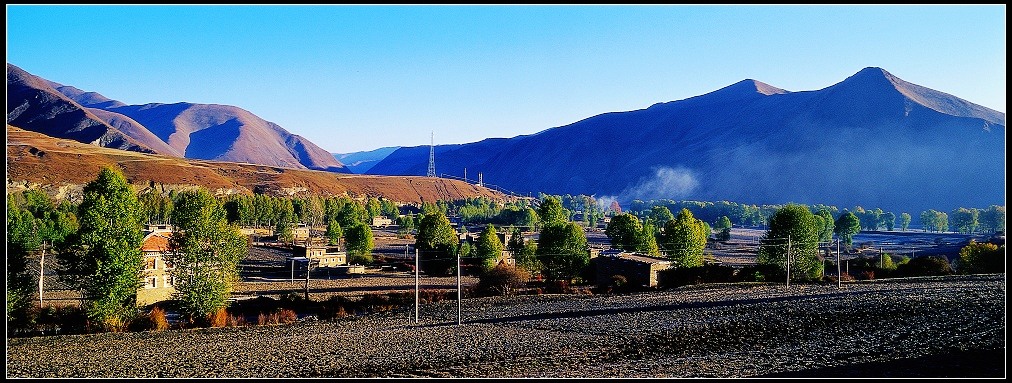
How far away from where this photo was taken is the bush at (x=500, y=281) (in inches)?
1395

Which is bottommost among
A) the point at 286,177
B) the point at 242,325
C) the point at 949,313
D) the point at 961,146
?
the point at 242,325

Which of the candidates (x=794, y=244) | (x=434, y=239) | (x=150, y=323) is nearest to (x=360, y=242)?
(x=434, y=239)

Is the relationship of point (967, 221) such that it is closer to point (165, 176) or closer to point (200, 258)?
point (200, 258)

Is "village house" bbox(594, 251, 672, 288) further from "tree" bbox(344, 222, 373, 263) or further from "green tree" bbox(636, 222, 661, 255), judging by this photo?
"tree" bbox(344, 222, 373, 263)

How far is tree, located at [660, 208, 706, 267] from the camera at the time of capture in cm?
4106

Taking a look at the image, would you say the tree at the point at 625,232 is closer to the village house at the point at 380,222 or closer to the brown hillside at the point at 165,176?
the village house at the point at 380,222

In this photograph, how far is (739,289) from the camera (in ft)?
97.6

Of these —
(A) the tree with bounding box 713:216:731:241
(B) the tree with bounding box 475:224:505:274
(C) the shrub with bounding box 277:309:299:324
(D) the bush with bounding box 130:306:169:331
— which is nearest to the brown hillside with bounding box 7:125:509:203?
(B) the tree with bounding box 475:224:505:274

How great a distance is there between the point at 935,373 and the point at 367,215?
312ft

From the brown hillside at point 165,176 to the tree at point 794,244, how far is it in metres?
79.6

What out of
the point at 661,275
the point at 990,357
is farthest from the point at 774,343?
the point at 661,275

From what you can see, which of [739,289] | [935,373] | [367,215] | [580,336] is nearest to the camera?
[935,373]

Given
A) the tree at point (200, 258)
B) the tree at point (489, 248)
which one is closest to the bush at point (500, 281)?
the tree at point (489, 248)

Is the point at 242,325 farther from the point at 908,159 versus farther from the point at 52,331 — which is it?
the point at 908,159
